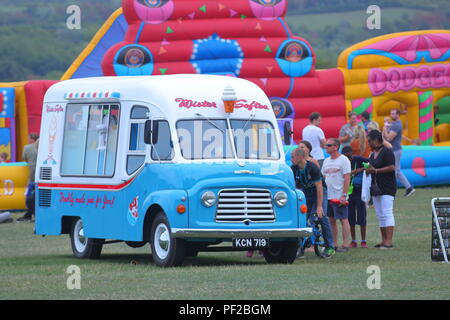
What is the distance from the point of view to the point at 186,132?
48.1 ft

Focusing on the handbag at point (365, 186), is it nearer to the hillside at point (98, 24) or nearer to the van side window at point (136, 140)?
the van side window at point (136, 140)

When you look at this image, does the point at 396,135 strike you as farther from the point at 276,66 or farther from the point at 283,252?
the point at 283,252

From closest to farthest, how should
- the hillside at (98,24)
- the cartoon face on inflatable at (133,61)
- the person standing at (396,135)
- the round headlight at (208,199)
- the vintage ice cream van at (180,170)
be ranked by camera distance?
the round headlight at (208,199)
the vintage ice cream van at (180,170)
the person standing at (396,135)
the cartoon face on inflatable at (133,61)
the hillside at (98,24)

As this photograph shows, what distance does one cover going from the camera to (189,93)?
1487 cm

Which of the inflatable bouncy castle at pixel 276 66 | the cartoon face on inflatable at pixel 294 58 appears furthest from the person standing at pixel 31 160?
the cartoon face on inflatable at pixel 294 58

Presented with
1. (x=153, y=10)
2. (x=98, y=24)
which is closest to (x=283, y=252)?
(x=153, y=10)

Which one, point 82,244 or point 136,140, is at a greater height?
point 136,140

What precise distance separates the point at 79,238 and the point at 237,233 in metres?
3.47

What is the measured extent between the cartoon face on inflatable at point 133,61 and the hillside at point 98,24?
203ft

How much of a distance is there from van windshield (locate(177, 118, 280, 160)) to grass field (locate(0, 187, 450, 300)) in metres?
1.46

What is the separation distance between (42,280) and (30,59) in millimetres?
98394

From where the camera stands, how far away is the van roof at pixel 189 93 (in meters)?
14.8

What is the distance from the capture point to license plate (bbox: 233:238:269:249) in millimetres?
14070
